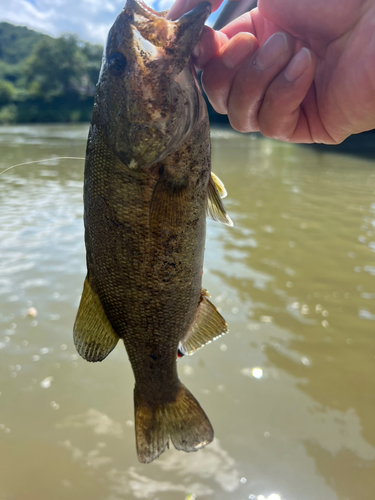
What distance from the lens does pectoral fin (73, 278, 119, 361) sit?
183 centimetres

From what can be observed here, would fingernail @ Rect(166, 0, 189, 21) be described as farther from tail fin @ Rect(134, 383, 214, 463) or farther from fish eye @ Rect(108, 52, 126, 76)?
tail fin @ Rect(134, 383, 214, 463)

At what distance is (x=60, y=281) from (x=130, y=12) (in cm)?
464

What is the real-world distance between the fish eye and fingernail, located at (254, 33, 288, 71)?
73 centimetres

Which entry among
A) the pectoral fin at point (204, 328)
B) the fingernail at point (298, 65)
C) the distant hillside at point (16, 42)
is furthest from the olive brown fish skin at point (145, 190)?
the distant hillside at point (16, 42)

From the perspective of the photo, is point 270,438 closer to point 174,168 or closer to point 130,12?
point 174,168

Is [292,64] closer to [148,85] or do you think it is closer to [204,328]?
[148,85]

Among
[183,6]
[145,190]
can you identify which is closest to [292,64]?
[183,6]

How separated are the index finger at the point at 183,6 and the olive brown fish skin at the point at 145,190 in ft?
0.22

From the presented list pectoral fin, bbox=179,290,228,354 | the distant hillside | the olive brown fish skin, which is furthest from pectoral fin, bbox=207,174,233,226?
the distant hillside

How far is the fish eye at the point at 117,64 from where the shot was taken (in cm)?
162

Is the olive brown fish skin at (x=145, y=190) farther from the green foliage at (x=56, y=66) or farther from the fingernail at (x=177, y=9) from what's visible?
the green foliage at (x=56, y=66)

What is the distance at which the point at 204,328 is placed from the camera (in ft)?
7.13

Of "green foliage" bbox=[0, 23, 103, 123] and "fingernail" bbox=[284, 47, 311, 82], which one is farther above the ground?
"green foliage" bbox=[0, 23, 103, 123]

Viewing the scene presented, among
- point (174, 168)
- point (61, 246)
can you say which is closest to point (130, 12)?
point (174, 168)
